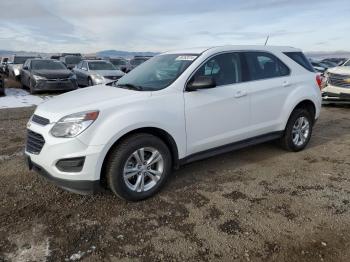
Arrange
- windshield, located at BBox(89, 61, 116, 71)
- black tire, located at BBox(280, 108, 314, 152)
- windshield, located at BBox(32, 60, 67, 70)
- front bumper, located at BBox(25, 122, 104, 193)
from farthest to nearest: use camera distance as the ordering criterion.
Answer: windshield, located at BBox(89, 61, 116, 71)
windshield, located at BBox(32, 60, 67, 70)
black tire, located at BBox(280, 108, 314, 152)
front bumper, located at BBox(25, 122, 104, 193)

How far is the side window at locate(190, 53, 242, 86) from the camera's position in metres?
4.46

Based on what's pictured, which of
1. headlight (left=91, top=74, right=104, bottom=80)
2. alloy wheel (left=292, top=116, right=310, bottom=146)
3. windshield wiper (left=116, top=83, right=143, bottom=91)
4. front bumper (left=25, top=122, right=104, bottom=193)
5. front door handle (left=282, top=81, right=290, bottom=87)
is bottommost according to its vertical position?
alloy wheel (left=292, top=116, right=310, bottom=146)

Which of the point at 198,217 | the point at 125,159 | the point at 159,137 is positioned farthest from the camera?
the point at 159,137

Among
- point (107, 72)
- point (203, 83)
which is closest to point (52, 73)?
point (107, 72)

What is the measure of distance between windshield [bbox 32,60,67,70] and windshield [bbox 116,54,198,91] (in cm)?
1056

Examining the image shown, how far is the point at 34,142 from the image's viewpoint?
12.5 feet

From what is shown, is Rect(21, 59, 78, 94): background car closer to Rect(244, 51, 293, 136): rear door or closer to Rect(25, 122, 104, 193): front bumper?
Rect(244, 51, 293, 136): rear door

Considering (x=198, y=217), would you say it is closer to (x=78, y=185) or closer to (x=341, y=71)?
(x=78, y=185)

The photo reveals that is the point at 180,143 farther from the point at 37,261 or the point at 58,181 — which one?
the point at 37,261

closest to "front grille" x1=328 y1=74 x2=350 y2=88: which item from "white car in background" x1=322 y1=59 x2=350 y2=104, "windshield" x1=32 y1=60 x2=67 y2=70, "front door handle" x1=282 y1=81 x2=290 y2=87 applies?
"white car in background" x1=322 y1=59 x2=350 y2=104

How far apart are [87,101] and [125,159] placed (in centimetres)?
81

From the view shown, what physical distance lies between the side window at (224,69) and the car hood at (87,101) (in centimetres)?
97

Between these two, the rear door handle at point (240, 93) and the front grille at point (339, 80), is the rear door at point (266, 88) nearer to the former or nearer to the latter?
the rear door handle at point (240, 93)

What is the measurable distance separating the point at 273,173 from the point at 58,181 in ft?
9.55
